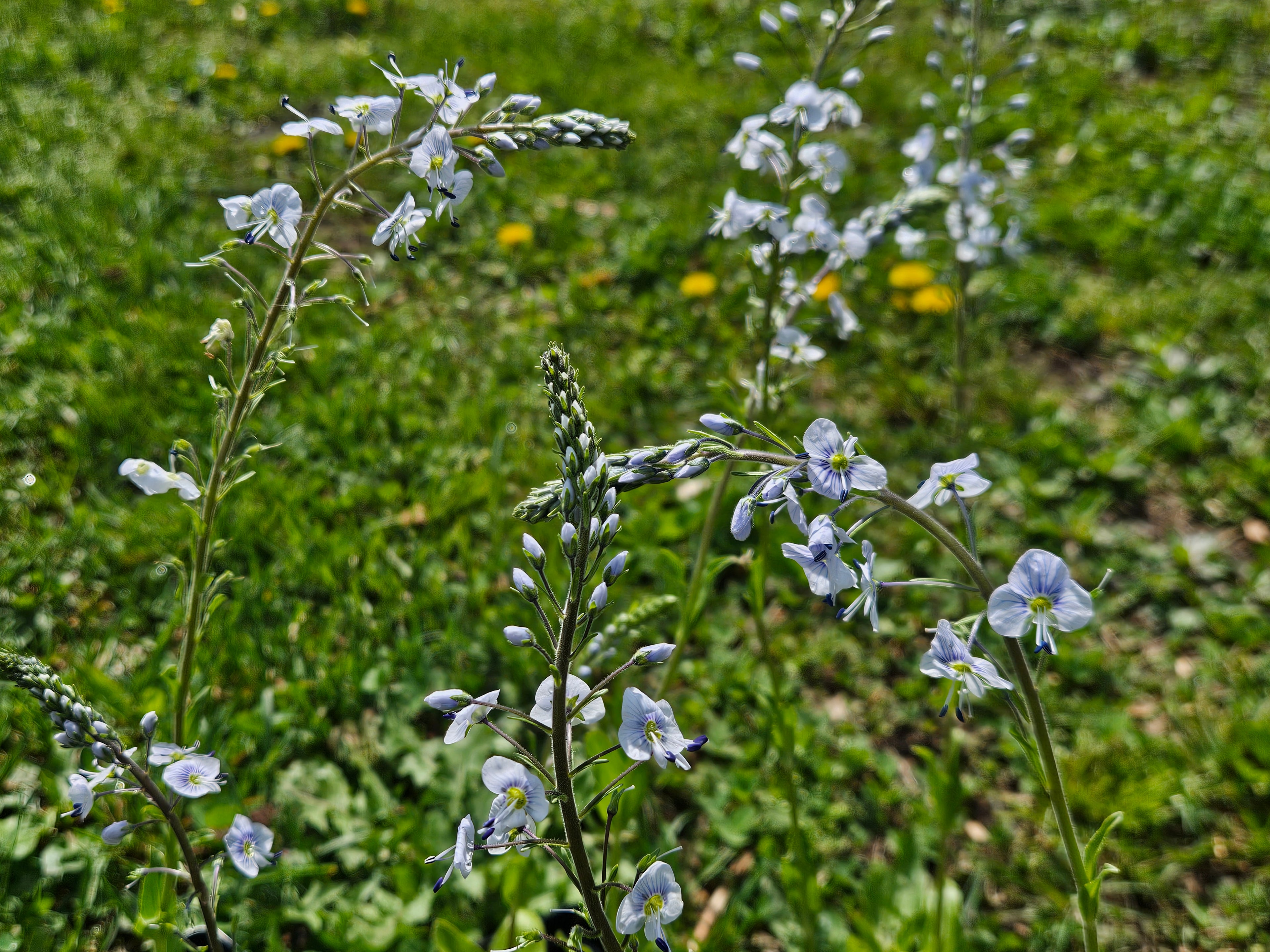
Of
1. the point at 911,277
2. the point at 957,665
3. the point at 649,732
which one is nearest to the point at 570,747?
the point at 649,732

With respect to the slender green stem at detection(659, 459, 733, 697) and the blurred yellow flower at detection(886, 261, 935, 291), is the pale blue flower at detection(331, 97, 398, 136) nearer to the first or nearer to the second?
the slender green stem at detection(659, 459, 733, 697)

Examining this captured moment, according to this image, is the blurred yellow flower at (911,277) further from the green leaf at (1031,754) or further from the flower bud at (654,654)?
the flower bud at (654,654)

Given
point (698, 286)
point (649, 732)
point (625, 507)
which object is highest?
point (649, 732)

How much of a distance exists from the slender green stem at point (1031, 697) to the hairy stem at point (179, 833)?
1.62 meters

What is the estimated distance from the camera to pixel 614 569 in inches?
63.9

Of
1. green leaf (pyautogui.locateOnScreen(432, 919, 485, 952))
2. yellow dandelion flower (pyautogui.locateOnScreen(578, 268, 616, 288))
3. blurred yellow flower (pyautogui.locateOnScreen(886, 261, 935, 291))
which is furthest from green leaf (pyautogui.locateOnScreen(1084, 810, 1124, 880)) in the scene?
yellow dandelion flower (pyautogui.locateOnScreen(578, 268, 616, 288))

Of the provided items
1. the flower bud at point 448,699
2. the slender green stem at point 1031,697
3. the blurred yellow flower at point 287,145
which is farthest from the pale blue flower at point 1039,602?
the blurred yellow flower at point 287,145

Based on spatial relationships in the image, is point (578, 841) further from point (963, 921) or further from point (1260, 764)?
point (1260, 764)

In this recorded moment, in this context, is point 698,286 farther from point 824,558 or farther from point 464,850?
point 464,850

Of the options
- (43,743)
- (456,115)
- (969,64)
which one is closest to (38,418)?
(43,743)

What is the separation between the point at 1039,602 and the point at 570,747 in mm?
943

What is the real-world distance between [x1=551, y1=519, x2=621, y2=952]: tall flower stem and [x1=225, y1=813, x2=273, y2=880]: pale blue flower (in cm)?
80

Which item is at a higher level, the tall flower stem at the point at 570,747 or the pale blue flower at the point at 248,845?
the tall flower stem at the point at 570,747

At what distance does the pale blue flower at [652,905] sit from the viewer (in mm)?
1507
